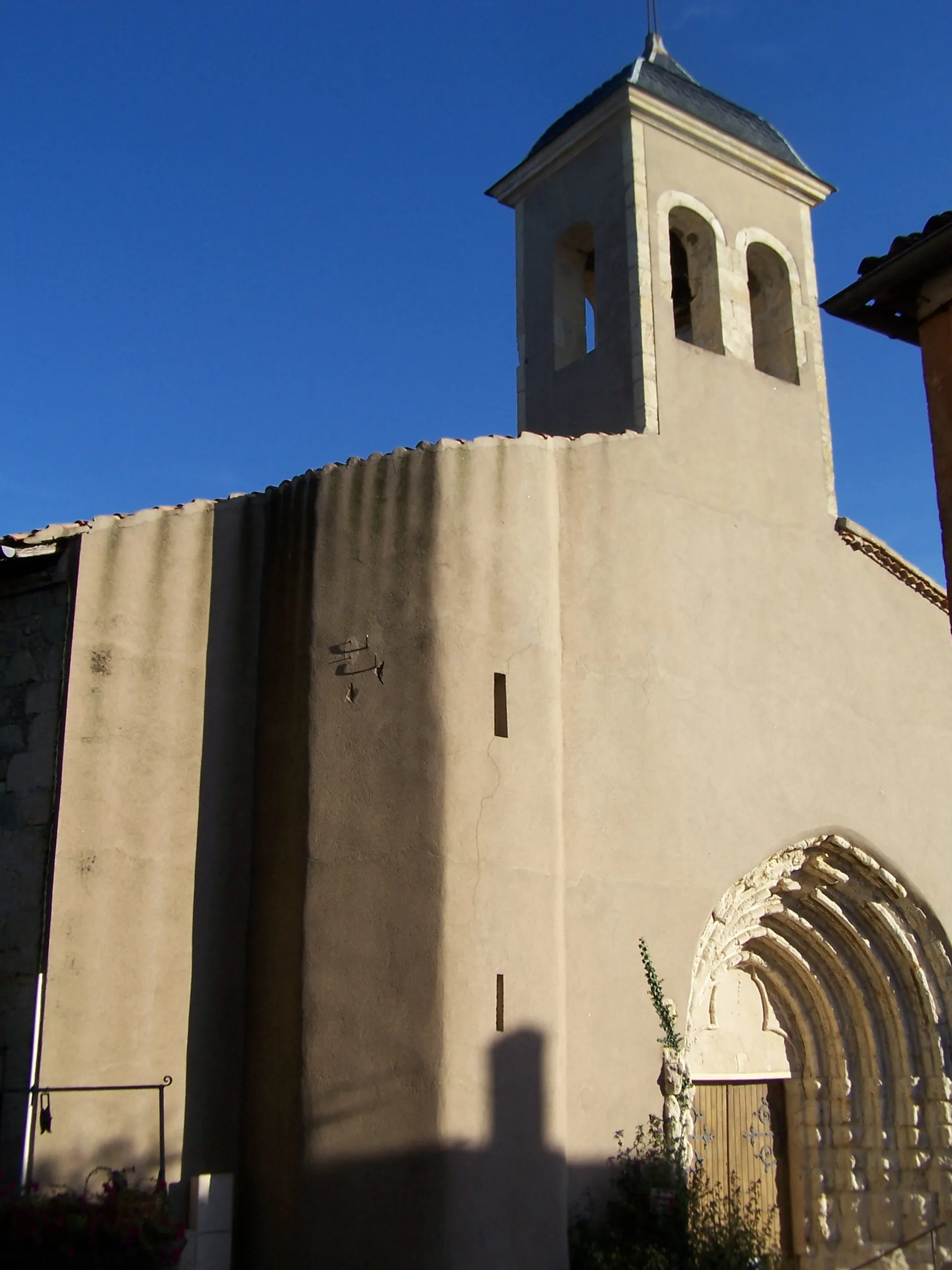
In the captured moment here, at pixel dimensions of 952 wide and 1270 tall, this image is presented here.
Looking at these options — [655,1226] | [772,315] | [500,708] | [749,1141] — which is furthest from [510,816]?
[772,315]

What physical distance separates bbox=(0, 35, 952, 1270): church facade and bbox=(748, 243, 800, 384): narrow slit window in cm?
53

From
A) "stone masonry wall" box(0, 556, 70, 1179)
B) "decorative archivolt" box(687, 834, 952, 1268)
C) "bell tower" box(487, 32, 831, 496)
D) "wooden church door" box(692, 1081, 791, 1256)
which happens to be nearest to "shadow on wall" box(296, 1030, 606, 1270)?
"stone masonry wall" box(0, 556, 70, 1179)

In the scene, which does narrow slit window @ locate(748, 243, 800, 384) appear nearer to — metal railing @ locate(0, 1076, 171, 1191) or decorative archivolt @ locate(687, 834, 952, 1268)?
decorative archivolt @ locate(687, 834, 952, 1268)

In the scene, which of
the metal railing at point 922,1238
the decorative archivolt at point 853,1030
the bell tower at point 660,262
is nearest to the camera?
the metal railing at point 922,1238

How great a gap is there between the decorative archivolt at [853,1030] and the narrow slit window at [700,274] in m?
4.94

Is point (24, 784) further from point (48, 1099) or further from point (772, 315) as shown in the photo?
point (772, 315)

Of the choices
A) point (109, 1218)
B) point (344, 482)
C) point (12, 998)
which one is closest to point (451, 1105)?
point (109, 1218)

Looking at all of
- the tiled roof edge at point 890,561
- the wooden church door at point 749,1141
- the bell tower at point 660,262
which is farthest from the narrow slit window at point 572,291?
the wooden church door at point 749,1141

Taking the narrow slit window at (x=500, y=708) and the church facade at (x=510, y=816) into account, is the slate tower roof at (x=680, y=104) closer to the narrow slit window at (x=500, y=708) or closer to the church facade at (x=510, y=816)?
the church facade at (x=510, y=816)

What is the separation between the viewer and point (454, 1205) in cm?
828

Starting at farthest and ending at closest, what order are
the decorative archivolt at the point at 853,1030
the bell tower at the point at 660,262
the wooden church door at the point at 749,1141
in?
the bell tower at the point at 660,262 < the decorative archivolt at the point at 853,1030 < the wooden church door at the point at 749,1141

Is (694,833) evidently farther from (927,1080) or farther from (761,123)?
(761,123)

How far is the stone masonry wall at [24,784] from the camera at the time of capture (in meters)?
8.55

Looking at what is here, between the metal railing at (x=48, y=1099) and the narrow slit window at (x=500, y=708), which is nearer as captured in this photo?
the metal railing at (x=48, y=1099)
